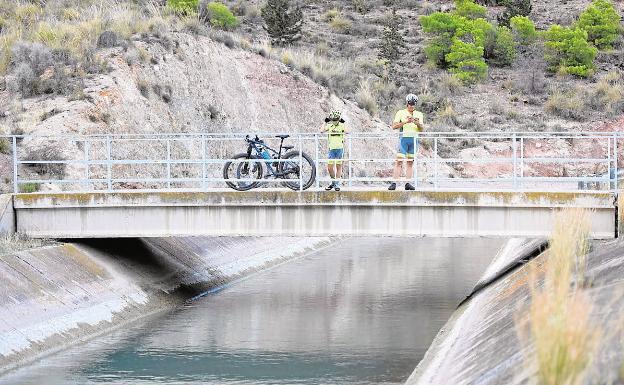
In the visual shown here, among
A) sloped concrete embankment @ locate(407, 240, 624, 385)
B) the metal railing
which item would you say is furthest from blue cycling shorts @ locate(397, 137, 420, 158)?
sloped concrete embankment @ locate(407, 240, 624, 385)

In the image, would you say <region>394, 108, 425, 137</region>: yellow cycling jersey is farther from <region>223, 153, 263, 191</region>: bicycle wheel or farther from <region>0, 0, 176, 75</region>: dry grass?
<region>0, 0, 176, 75</region>: dry grass

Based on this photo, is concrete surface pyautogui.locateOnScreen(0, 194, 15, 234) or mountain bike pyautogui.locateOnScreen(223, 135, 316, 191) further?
mountain bike pyautogui.locateOnScreen(223, 135, 316, 191)

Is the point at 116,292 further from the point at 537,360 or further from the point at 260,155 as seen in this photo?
the point at 537,360

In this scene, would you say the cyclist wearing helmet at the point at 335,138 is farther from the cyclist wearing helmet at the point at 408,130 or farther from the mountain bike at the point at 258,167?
the cyclist wearing helmet at the point at 408,130

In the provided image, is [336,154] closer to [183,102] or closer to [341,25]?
[183,102]

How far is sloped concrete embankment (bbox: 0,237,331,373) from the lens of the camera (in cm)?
2142

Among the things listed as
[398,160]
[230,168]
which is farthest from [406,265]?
[398,160]

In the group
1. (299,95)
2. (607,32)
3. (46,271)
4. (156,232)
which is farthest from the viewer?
(607,32)

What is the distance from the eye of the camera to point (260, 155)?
2711cm

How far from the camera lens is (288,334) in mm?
24234

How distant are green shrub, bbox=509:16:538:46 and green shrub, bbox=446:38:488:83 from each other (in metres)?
6.07

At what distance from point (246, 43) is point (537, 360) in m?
42.3

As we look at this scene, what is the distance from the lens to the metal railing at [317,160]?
25.2 meters

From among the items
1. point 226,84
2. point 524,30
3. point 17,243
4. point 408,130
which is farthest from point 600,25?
point 17,243
